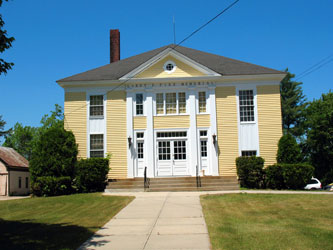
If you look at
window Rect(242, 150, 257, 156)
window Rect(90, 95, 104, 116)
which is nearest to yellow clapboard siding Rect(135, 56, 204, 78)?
window Rect(90, 95, 104, 116)

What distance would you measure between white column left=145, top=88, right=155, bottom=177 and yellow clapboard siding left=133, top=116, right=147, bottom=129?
0.79 feet

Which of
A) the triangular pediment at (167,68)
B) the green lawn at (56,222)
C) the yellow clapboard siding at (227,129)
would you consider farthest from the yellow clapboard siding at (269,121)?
the green lawn at (56,222)

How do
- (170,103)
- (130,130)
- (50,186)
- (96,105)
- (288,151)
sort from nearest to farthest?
(50,186)
(288,151)
(130,130)
(170,103)
(96,105)

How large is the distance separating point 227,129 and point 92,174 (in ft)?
26.4

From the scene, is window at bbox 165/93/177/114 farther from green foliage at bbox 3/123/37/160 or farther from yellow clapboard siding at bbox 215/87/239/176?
green foliage at bbox 3/123/37/160

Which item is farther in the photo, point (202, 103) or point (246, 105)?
point (202, 103)

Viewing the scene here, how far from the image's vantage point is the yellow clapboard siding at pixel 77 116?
20438mm

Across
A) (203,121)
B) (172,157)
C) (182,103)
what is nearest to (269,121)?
(203,121)

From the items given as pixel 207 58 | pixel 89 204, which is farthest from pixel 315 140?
pixel 89 204

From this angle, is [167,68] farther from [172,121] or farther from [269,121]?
[269,121]

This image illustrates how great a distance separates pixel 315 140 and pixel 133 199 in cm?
2627

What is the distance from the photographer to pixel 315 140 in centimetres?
3431

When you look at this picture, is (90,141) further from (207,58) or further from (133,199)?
(207,58)

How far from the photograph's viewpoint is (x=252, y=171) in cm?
1802
